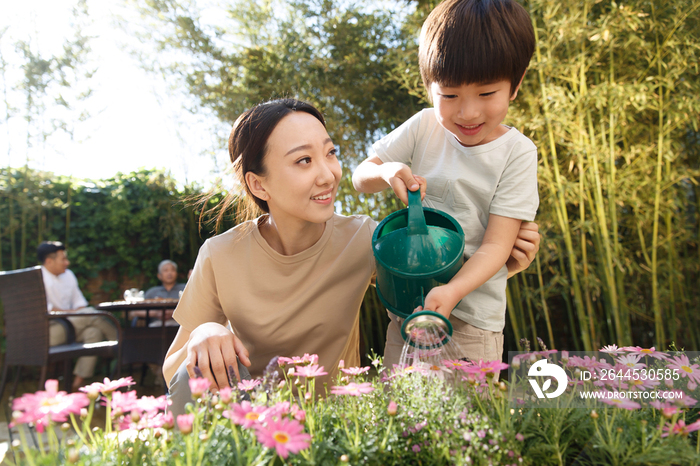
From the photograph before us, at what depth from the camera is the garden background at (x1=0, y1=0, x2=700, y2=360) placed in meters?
2.97

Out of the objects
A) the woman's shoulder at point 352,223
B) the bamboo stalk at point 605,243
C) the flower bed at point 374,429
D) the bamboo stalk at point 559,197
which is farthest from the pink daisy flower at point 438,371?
the bamboo stalk at point 605,243

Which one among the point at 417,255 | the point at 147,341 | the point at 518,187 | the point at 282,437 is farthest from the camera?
the point at 147,341

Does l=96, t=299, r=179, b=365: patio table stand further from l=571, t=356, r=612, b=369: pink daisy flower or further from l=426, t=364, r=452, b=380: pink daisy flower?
l=571, t=356, r=612, b=369: pink daisy flower

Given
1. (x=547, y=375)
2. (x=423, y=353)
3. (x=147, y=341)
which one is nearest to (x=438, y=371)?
→ (x=423, y=353)

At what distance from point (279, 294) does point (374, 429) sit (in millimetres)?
790

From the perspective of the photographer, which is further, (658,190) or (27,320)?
(27,320)

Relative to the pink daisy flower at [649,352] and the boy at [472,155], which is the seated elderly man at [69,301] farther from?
the pink daisy flower at [649,352]

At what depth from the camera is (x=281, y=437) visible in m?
0.53

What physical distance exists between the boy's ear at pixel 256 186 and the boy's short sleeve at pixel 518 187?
0.67 m

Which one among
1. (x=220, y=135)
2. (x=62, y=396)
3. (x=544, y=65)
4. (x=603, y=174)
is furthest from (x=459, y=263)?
(x=220, y=135)

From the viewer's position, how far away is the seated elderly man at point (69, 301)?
479 cm

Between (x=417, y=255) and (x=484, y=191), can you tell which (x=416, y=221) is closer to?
(x=417, y=255)

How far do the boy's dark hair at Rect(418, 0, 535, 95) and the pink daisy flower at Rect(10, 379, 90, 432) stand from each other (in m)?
0.90

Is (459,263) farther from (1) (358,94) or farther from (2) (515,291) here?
(1) (358,94)
